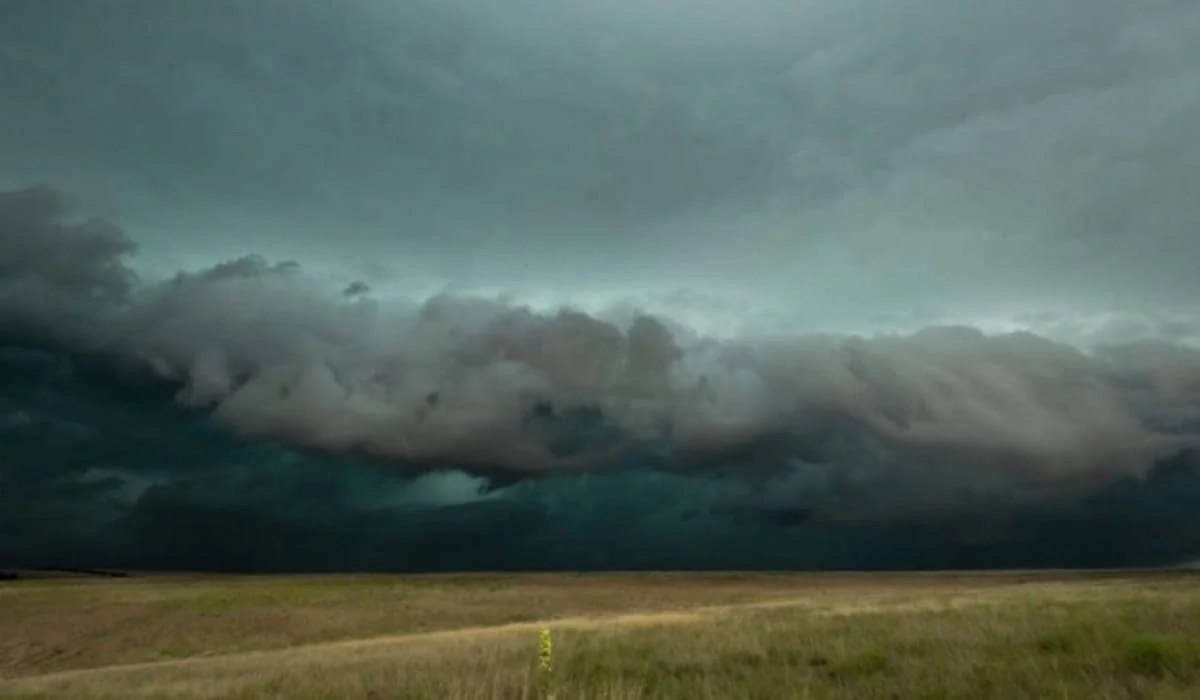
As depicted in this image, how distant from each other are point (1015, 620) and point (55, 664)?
1406 inches

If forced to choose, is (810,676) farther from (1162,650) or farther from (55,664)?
(55,664)

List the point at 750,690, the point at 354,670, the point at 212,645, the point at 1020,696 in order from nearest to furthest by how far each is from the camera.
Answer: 1. the point at 1020,696
2. the point at 750,690
3. the point at 354,670
4. the point at 212,645

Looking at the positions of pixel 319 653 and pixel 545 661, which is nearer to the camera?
pixel 545 661

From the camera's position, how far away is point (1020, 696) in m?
10.5

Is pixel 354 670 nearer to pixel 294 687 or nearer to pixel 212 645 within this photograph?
pixel 294 687

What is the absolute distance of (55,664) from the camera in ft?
131

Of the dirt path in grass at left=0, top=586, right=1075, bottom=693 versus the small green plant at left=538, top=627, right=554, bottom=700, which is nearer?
the small green plant at left=538, top=627, right=554, bottom=700

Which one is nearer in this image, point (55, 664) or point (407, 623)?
point (55, 664)

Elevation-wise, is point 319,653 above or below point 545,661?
below

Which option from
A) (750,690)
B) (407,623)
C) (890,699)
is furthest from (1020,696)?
(407,623)

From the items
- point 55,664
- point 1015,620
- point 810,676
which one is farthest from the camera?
point 55,664

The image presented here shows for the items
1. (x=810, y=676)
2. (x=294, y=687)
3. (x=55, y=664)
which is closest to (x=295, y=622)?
(x=55, y=664)

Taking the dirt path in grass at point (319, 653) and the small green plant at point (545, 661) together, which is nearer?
the small green plant at point (545, 661)

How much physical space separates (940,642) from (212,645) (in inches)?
1427
